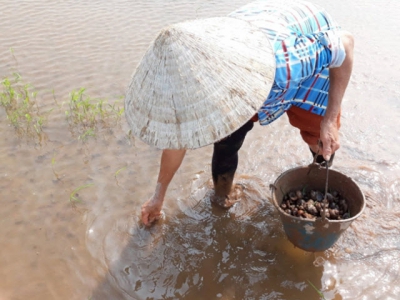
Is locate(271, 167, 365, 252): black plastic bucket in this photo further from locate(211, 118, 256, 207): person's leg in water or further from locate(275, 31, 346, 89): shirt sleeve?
locate(275, 31, 346, 89): shirt sleeve

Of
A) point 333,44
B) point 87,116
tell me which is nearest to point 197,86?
point 333,44

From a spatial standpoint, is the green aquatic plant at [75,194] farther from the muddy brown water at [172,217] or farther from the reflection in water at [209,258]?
the reflection in water at [209,258]

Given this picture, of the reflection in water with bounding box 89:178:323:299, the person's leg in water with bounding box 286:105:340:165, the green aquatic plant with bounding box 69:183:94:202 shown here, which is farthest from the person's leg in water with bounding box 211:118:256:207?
the green aquatic plant with bounding box 69:183:94:202

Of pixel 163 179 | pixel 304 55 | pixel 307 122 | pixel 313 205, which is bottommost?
pixel 313 205

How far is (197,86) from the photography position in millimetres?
1309

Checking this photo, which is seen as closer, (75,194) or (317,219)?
(317,219)

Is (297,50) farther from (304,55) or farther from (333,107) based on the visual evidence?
(333,107)

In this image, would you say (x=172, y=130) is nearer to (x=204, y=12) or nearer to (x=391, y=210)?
(x=391, y=210)

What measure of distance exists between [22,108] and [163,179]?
7.14 ft

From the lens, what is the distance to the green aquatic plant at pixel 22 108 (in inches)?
130

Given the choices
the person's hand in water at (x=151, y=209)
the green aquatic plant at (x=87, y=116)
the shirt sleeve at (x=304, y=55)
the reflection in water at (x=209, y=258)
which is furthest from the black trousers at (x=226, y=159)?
the green aquatic plant at (x=87, y=116)

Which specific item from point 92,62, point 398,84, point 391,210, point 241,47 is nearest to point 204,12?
point 92,62

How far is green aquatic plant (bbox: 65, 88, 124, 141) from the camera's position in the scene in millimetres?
3377

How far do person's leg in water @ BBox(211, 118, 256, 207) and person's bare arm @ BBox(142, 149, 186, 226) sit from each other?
15.6 inches
